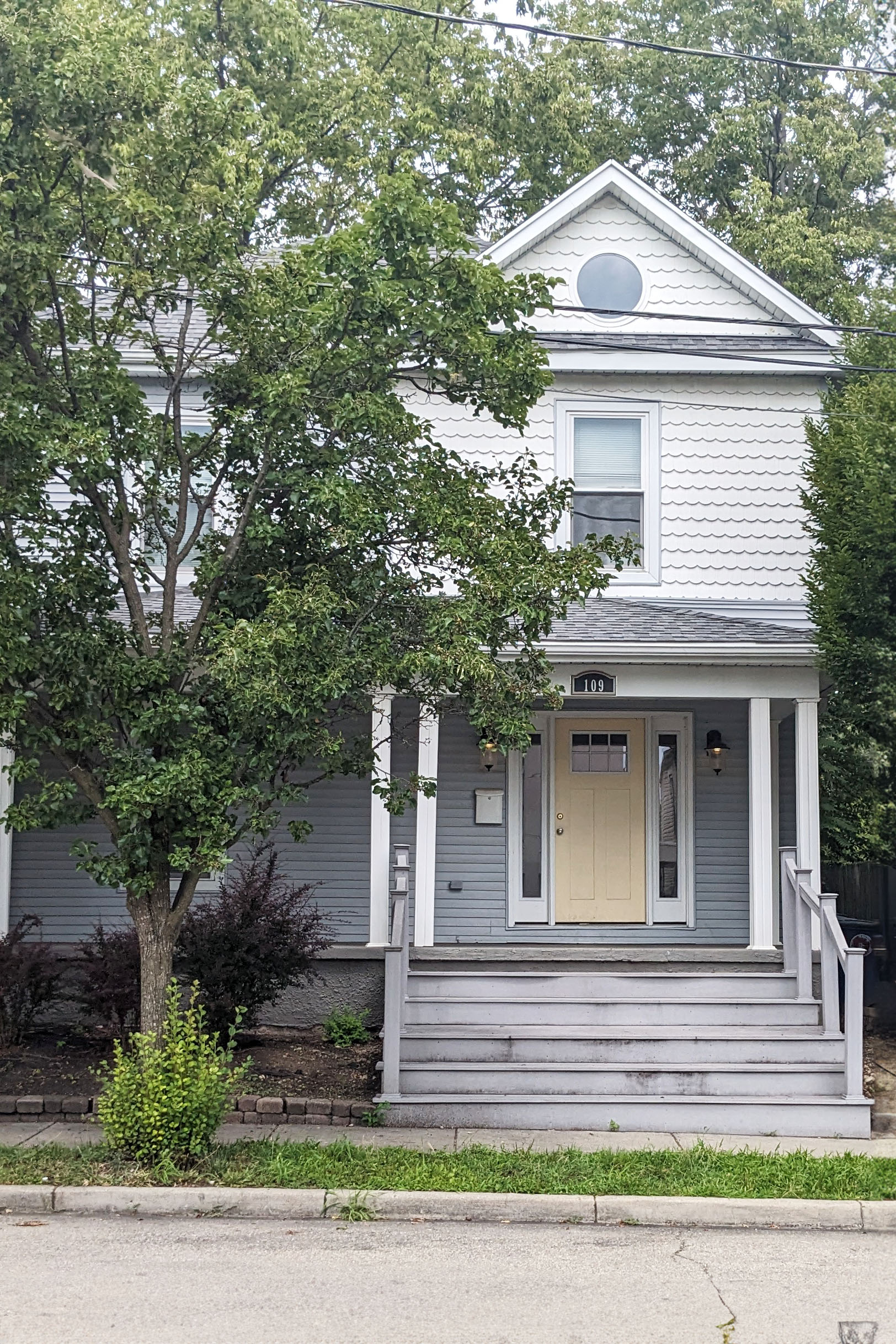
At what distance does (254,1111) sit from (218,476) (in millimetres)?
4612

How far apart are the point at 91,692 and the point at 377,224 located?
3560 millimetres

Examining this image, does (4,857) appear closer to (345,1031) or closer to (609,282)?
(345,1031)

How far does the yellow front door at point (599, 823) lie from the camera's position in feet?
43.1

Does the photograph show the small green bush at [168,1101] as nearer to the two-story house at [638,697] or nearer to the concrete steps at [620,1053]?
the concrete steps at [620,1053]

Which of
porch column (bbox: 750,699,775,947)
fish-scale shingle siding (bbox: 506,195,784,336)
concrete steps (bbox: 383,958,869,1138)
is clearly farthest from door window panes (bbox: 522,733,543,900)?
fish-scale shingle siding (bbox: 506,195,784,336)

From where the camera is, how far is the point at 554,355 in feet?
44.1

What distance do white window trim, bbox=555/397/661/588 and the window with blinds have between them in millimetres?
42

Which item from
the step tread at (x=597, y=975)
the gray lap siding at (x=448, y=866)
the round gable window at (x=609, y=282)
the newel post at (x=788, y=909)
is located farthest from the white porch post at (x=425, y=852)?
the round gable window at (x=609, y=282)

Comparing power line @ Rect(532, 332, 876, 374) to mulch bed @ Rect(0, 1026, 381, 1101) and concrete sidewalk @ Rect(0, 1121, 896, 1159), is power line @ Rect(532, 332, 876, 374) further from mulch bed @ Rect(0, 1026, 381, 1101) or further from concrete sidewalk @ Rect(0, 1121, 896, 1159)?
concrete sidewalk @ Rect(0, 1121, 896, 1159)

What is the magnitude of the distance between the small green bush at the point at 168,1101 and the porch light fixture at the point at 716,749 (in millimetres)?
6757

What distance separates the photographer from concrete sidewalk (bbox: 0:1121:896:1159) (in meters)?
8.65

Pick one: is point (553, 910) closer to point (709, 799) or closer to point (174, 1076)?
point (709, 799)

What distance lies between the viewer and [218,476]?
9.07 meters

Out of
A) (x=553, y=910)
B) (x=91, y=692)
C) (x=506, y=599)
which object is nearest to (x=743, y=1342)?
(x=506, y=599)
